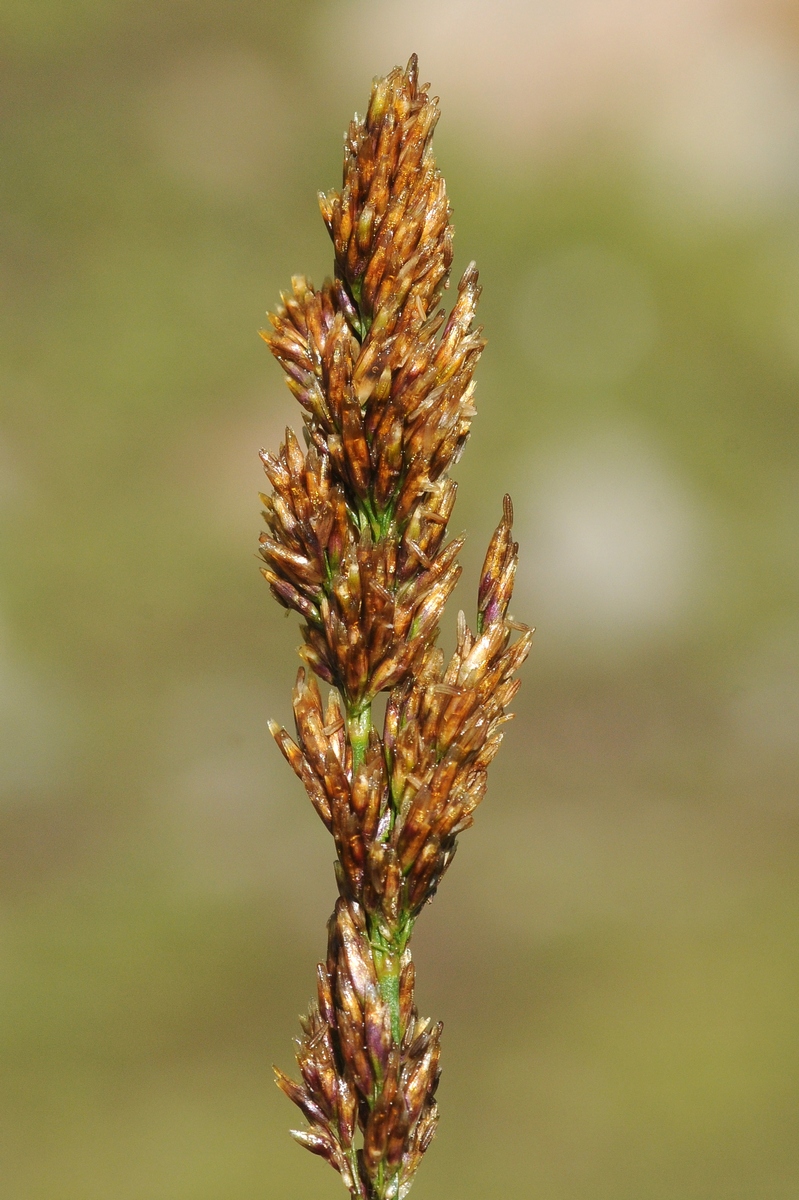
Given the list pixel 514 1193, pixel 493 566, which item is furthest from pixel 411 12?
pixel 493 566

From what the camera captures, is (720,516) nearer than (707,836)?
No

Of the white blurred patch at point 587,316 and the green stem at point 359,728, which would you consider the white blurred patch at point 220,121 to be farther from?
the green stem at point 359,728

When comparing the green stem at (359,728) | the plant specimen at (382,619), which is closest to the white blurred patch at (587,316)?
the plant specimen at (382,619)

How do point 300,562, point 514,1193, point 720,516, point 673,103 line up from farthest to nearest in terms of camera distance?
1. point 673,103
2. point 720,516
3. point 514,1193
4. point 300,562

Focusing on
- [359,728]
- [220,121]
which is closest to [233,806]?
[359,728]

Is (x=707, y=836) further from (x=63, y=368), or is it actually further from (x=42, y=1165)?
(x=63, y=368)

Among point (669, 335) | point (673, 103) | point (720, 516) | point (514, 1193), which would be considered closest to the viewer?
point (514, 1193)

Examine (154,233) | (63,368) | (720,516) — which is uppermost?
(154,233)

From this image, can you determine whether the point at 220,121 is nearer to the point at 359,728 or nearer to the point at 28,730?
the point at 28,730

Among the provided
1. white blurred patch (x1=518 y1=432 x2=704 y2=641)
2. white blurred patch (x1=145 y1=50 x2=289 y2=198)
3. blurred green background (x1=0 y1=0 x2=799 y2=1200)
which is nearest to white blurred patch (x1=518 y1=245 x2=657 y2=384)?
blurred green background (x1=0 y1=0 x2=799 y2=1200)
